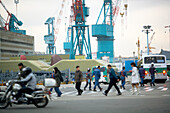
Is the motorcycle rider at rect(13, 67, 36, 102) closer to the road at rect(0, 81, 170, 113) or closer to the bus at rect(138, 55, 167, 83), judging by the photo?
the road at rect(0, 81, 170, 113)

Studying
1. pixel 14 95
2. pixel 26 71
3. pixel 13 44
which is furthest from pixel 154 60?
pixel 13 44

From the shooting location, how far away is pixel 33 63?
361ft

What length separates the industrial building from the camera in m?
148

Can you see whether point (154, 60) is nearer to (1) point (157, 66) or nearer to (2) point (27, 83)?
(1) point (157, 66)

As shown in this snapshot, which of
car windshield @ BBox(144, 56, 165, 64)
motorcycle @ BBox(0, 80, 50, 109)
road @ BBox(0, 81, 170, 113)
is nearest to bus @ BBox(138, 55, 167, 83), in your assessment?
car windshield @ BBox(144, 56, 165, 64)

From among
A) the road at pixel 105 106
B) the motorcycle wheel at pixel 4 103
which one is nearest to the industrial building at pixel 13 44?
the road at pixel 105 106

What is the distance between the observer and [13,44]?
15750 cm

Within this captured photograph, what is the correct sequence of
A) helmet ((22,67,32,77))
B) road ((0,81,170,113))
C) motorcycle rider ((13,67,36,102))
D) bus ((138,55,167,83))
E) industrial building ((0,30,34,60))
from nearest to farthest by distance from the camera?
1. road ((0,81,170,113))
2. motorcycle rider ((13,67,36,102))
3. helmet ((22,67,32,77))
4. bus ((138,55,167,83))
5. industrial building ((0,30,34,60))

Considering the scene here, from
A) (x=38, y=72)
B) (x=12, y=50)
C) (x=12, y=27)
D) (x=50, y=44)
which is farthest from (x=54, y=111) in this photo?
(x=50, y=44)

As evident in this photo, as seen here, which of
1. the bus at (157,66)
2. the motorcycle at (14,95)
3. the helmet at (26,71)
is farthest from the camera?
the bus at (157,66)

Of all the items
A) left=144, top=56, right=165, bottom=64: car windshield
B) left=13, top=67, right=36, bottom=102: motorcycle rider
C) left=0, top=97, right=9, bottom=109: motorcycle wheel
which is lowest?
left=0, top=97, right=9, bottom=109: motorcycle wheel

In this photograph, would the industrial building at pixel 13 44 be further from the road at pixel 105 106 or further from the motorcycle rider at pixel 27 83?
the motorcycle rider at pixel 27 83

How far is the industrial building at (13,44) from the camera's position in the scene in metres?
148

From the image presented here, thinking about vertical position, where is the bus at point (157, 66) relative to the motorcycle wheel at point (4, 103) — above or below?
above
